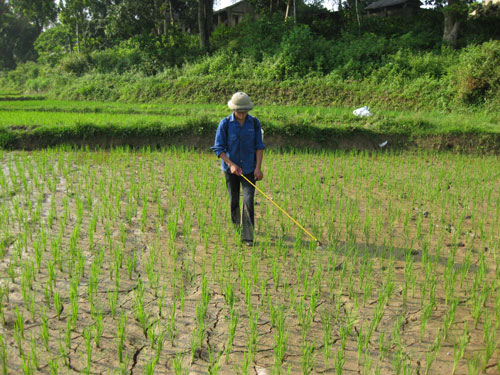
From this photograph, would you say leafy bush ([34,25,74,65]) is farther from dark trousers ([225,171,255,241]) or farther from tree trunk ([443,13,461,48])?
dark trousers ([225,171,255,241])

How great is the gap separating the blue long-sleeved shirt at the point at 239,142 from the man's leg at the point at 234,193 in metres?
0.10

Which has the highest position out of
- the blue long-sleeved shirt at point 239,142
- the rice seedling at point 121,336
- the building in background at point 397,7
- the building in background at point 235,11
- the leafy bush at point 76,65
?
the building in background at point 235,11

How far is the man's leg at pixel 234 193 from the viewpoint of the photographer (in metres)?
3.81

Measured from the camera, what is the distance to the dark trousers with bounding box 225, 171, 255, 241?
3.59 meters

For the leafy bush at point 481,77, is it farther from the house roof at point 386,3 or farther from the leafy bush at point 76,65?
the leafy bush at point 76,65

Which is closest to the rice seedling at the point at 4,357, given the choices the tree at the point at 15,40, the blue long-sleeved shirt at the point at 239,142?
the blue long-sleeved shirt at the point at 239,142

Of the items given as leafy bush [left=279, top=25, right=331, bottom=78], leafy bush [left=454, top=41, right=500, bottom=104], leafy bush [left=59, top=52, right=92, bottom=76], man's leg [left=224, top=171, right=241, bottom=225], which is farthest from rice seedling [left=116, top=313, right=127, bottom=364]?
leafy bush [left=59, top=52, right=92, bottom=76]

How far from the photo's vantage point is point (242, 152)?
3.73 meters

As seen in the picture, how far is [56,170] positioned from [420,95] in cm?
937

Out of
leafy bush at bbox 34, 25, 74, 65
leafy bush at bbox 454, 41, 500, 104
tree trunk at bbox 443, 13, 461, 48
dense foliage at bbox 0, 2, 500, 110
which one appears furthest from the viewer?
leafy bush at bbox 34, 25, 74, 65

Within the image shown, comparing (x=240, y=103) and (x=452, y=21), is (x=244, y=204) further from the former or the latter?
(x=452, y=21)

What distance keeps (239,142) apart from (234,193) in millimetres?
462

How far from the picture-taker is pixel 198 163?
252 inches

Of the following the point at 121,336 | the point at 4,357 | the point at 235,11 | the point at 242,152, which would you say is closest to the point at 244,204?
the point at 242,152
